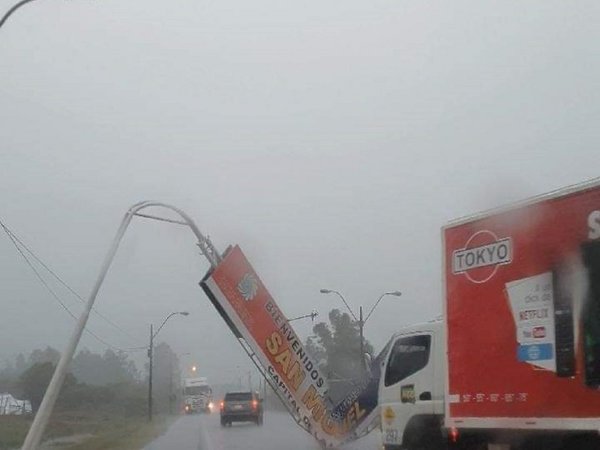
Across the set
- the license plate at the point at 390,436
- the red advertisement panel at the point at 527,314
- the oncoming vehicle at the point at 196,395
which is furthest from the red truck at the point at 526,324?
the oncoming vehicle at the point at 196,395

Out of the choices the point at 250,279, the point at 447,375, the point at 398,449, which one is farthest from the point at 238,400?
the point at 447,375

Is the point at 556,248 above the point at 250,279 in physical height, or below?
below

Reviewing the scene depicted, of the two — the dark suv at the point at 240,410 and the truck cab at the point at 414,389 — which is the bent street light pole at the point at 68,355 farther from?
the dark suv at the point at 240,410

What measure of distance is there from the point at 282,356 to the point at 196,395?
63195mm

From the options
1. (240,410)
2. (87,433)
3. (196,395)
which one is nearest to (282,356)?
(240,410)

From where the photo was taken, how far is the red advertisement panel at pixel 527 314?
29.5ft

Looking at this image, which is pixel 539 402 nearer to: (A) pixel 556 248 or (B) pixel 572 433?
(B) pixel 572 433

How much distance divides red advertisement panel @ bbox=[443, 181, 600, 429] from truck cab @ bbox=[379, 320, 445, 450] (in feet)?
7.10

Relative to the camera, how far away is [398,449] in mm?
13859

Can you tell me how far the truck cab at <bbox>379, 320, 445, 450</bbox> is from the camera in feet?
43.2

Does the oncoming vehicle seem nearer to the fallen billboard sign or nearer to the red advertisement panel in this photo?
the fallen billboard sign

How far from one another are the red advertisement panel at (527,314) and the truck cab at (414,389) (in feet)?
7.10

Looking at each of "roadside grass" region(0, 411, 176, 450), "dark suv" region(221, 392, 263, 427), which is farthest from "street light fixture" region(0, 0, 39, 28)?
"dark suv" region(221, 392, 263, 427)

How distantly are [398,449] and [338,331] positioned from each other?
54.3 metres
